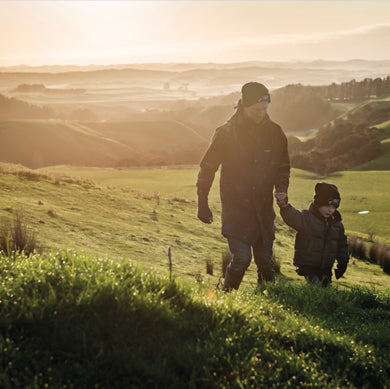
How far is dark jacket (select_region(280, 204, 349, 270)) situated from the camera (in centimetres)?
640

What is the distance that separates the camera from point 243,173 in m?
5.89

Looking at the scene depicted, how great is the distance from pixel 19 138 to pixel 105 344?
159 m

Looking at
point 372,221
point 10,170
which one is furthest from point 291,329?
point 372,221

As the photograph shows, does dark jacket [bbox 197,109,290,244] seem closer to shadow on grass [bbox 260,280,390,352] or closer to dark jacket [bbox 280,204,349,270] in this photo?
dark jacket [bbox 280,204,349,270]

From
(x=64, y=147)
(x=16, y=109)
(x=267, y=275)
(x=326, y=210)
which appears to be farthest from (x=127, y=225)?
(x=16, y=109)

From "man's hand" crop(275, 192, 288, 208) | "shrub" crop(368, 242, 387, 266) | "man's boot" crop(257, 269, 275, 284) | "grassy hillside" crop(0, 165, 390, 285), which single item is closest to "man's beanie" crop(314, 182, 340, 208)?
"man's hand" crop(275, 192, 288, 208)

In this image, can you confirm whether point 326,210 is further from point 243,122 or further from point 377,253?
point 377,253

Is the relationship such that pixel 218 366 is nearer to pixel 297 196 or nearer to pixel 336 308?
pixel 336 308

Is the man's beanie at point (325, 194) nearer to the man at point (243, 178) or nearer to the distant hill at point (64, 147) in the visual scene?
the man at point (243, 178)

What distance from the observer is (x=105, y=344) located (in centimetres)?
345

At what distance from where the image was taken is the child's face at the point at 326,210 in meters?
6.38

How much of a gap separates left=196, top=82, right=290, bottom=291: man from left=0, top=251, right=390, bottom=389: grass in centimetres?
139

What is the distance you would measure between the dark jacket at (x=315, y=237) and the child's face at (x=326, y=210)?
0.20 feet

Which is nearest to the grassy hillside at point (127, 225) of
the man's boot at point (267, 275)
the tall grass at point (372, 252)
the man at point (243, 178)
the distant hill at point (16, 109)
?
the tall grass at point (372, 252)
